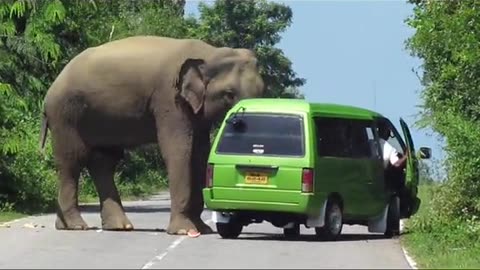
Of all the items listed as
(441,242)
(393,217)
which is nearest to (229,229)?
(393,217)

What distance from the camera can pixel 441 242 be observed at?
71.2ft

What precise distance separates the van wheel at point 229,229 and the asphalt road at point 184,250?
0.15 m

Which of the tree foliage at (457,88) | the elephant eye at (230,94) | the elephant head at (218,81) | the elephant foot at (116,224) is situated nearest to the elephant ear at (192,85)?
the elephant head at (218,81)

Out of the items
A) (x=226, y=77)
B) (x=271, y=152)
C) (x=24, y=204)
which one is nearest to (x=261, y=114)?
(x=271, y=152)

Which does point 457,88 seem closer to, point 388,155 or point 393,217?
point 388,155

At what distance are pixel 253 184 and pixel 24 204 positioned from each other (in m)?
13.8

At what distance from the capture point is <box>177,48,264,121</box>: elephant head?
82.4 feet

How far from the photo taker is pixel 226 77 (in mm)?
25719

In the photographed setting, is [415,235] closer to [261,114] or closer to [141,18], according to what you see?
[261,114]

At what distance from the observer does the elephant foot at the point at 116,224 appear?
85.0 feet

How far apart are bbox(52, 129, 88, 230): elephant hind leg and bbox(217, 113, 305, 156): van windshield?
15.2ft

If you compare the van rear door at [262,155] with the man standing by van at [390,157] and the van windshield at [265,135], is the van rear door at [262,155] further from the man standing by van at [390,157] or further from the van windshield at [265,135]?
the man standing by van at [390,157]

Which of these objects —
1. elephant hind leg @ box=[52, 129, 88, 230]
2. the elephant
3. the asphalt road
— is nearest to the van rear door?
the asphalt road

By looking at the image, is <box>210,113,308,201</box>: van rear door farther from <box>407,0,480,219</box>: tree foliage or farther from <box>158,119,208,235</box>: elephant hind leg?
<box>407,0,480,219</box>: tree foliage
